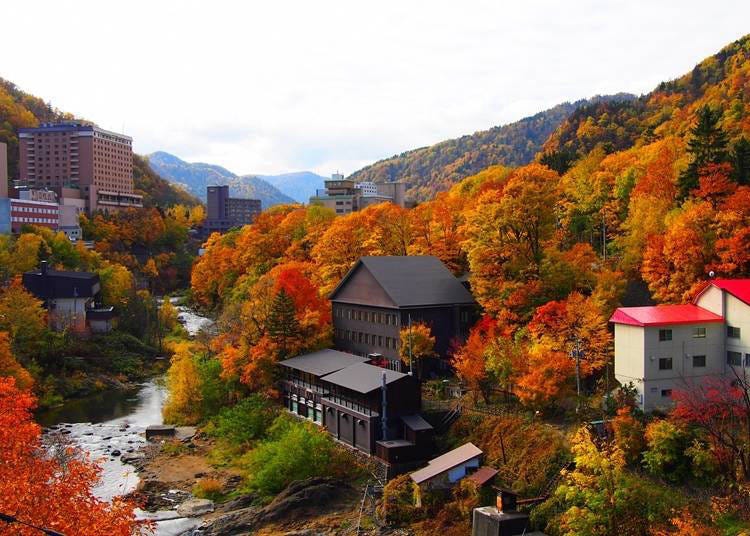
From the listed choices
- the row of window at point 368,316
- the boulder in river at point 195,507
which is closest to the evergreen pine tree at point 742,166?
the row of window at point 368,316

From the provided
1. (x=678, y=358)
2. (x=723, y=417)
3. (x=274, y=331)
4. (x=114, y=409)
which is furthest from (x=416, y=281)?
(x=114, y=409)

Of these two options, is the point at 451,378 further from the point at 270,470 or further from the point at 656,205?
the point at 656,205

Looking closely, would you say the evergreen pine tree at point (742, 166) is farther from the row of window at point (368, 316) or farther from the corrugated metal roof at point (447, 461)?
the corrugated metal roof at point (447, 461)

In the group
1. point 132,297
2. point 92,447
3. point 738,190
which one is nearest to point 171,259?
Answer: point 132,297

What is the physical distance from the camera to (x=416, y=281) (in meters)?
42.4

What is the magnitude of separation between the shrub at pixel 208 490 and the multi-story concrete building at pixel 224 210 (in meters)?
111

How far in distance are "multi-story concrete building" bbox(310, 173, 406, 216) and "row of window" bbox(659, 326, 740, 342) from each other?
71108 millimetres

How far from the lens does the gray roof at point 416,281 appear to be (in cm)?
4081

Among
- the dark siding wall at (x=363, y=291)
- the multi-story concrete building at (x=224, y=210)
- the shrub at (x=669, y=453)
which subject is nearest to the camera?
the shrub at (x=669, y=453)

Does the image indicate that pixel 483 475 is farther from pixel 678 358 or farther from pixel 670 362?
pixel 678 358

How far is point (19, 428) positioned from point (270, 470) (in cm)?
1078

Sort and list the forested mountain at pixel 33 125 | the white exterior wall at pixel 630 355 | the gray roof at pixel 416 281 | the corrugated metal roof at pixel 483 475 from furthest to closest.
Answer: the forested mountain at pixel 33 125, the gray roof at pixel 416 281, the white exterior wall at pixel 630 355, the corrugated metal roof at pixel 483 475

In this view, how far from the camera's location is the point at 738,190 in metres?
35.2

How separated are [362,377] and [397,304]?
591 centimetres
